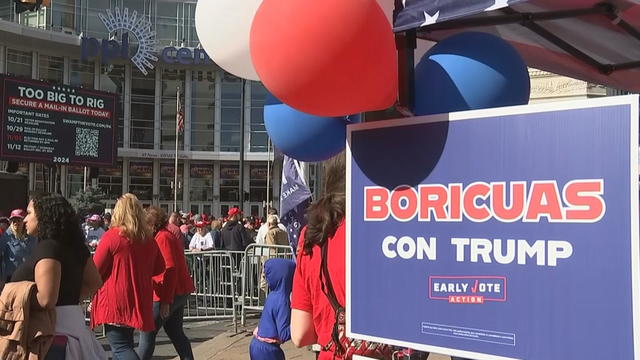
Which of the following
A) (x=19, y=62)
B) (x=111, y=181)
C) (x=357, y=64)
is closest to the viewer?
(x=357, y=64)

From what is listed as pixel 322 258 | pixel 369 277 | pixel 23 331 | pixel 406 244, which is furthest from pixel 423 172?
pixel 23 331

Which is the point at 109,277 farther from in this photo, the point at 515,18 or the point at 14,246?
the point at 14,246

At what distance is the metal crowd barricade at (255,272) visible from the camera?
10.2 meters

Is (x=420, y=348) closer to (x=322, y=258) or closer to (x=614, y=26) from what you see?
(x=322, y=258)

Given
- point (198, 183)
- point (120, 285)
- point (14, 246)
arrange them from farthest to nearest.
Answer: point (198, 183)
point (14, 246)
point (120, 285)

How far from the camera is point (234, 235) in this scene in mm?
13422

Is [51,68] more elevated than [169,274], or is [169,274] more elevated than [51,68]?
[51,68]

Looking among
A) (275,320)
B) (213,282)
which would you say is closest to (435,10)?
(275,320)

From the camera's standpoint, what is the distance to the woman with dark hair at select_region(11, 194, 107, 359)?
14.0ft

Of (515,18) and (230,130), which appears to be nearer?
(515,18)

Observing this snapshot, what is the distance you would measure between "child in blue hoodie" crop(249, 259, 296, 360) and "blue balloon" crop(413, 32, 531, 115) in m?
2.57

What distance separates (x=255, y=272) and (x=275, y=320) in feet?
18.6

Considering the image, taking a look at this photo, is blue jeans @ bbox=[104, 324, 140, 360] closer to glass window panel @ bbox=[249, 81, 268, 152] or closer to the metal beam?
the metal beam

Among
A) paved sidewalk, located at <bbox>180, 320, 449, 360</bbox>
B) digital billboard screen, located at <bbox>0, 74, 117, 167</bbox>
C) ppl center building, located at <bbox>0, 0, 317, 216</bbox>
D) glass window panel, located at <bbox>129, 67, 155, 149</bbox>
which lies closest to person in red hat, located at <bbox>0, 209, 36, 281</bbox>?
paved sidewalk, located at <bbox>180, 320, 449, 360</bbox>
